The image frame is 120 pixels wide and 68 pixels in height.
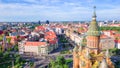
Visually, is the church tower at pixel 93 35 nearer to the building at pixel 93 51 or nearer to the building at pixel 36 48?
the building at pixel 93 51

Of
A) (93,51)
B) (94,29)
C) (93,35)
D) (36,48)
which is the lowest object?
(36,48)

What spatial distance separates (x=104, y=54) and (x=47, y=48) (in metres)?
92.1

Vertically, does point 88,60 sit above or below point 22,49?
above

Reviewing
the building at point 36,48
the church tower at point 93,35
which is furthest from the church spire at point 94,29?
the building at point 36,48

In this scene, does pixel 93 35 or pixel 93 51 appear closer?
pixel 93 35

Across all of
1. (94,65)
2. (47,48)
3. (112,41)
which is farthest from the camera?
(112,41)

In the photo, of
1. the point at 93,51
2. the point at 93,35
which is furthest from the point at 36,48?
the point at 93,35

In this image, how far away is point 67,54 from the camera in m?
117

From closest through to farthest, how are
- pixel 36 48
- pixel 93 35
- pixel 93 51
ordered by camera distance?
pixel 93 35, pixel 93 51, pixel 36 48

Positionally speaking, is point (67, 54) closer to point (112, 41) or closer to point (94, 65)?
point (112, 41)

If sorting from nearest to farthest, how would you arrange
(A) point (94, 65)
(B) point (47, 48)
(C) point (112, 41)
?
(A) point (94, 65) < (B) point (47, 48) < (C) point (112, 41)

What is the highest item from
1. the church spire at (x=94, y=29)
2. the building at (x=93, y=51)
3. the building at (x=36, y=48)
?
the church spire at (x=94, y=29)

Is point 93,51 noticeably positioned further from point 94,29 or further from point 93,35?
point 94,29

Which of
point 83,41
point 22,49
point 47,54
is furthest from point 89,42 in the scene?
point 22,49
